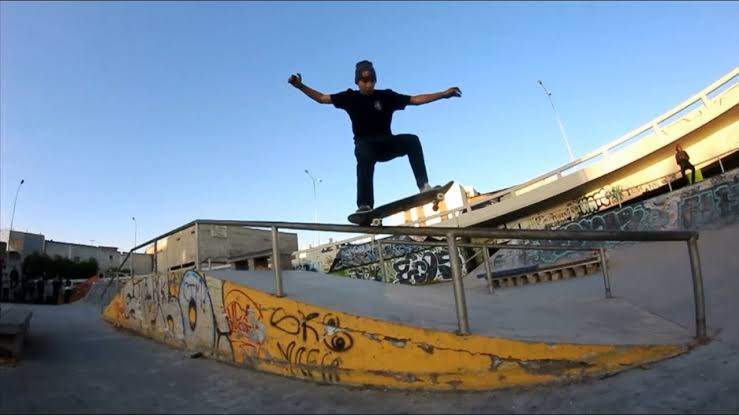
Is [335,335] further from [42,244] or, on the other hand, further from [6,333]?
[42,244]

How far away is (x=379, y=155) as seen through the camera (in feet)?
15.9

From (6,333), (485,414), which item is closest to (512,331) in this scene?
(485,414)

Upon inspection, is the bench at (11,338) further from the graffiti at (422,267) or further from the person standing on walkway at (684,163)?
the person standing on walkway at (684,163)

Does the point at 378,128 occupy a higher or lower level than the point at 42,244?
lower

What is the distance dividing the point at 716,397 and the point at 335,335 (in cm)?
271

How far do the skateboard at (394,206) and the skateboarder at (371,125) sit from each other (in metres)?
0.09

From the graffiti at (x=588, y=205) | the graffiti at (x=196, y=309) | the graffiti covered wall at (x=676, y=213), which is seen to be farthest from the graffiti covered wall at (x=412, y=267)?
the graffiti at (x=196, y=309)

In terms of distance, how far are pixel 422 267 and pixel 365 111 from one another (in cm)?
1879

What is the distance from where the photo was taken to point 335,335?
13.1ft

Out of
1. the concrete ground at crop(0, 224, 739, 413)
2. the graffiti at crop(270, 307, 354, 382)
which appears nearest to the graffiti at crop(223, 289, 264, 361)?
the concrete ground at crop(0, 224, 739, 413)

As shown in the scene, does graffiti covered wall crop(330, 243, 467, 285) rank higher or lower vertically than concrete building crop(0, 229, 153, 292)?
lower

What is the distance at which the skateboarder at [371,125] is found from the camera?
186 inches

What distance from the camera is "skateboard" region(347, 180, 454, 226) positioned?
4594 mm

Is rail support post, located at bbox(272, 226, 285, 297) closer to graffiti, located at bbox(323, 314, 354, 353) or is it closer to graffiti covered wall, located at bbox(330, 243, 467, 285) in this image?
graffiti, located at bbox(323, 314, 354, 353)
